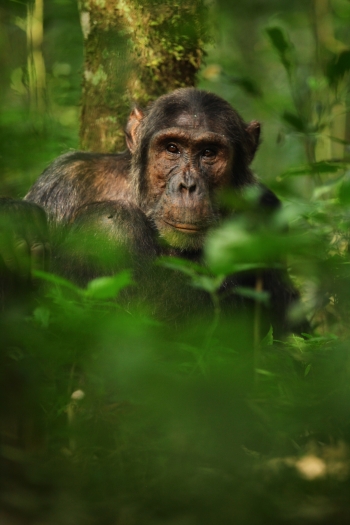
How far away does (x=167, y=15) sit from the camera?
6188mm

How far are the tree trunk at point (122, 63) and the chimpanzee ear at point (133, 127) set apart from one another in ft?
1.55

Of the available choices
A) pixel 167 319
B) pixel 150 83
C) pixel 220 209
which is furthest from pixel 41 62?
pixel 167 319

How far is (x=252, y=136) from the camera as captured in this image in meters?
6.10

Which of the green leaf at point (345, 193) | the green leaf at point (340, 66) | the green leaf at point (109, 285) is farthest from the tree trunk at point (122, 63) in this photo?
the green leaf at point (345, 193)

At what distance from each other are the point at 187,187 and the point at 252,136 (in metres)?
1.31

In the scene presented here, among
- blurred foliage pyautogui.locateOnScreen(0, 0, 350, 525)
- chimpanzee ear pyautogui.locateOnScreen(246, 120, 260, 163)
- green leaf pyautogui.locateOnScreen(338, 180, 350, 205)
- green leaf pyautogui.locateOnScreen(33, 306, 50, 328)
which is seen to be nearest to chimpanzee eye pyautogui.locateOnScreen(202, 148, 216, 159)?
chimpanzee ear pyautogui.locateOnScreen(246, 120, 260, 163)

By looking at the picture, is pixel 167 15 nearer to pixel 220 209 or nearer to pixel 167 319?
pixel 220 209

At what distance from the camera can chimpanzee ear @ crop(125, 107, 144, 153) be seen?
19.3 feet

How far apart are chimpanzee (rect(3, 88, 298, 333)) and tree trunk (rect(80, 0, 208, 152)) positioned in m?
0.70

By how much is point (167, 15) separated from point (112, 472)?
4.83m

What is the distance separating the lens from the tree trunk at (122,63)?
625cm

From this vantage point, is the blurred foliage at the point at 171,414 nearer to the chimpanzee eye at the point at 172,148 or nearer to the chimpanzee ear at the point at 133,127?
the chimpanzee eye at the point at 172,148

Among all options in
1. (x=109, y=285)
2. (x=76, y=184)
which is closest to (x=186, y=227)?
(x=76, y=184)

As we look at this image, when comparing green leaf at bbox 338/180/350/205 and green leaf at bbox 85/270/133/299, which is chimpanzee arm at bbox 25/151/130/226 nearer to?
green leaf at bbox 85/270/133/299
